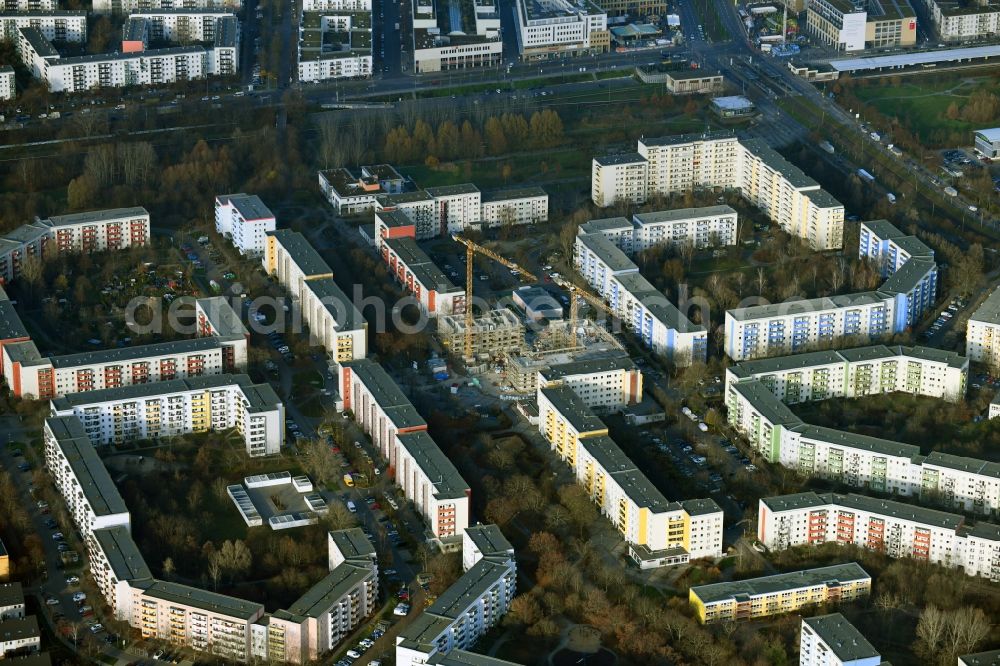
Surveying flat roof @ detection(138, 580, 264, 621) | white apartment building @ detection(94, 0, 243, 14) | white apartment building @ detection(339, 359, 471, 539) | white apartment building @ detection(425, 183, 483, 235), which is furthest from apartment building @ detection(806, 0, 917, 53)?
flat roof @ detection(138, 580, 264, 621)

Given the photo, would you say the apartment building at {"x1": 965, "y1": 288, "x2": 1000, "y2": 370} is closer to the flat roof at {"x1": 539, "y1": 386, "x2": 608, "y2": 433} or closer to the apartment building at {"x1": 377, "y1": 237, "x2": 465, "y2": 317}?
the flat roof at {"x1": 539, "y1": 386, "x2": 608, "y2": 433}

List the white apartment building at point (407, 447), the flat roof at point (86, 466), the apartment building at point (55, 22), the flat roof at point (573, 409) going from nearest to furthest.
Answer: the flat roof at point (86, 466) → the white apartment building at point (407, 447) → the flat roof at point (573, 409) → the apartment building at point (55, 22)

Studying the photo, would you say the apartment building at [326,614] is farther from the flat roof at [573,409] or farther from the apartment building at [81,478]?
the flat roof at [573,409]

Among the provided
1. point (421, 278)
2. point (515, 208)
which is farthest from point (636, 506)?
point (515, 208)

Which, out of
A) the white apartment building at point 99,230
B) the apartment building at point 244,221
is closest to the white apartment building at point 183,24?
the apartment building at point 244,221

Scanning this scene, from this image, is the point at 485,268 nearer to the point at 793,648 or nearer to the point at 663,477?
the point at 663,477
